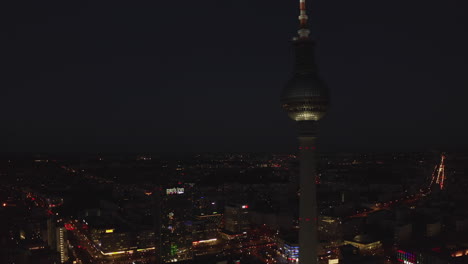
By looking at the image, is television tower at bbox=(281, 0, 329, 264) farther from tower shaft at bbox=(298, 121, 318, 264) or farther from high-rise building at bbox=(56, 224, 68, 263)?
high-rise building at bbox=(56, 224, 68, 263)

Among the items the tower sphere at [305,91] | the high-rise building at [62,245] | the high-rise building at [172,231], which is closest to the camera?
the tower sphere at [305,91]

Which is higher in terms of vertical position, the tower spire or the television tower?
the tower spire

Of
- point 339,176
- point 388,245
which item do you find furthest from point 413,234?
point 339,176

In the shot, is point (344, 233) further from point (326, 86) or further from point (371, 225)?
point (326, 86)

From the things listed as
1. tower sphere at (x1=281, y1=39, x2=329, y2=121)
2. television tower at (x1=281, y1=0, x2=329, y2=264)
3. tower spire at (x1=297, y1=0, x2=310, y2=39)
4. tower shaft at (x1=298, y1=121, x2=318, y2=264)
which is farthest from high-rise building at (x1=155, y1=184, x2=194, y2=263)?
tower spire at (x1=297, y1=0, x2=310, y2=39)

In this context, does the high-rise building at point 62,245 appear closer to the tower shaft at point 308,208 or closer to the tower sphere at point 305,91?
the tower shaft at point 308,208

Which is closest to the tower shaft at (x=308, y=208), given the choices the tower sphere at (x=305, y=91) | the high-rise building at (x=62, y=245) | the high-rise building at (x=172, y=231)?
the tower sphere at (x=305, y=91)

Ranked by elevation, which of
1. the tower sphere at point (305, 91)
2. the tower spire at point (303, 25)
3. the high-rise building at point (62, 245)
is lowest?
the high-rise building at point (62, 245)

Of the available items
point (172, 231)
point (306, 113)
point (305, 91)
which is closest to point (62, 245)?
point (172, 231)

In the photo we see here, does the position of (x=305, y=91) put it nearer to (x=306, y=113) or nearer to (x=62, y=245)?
(x=306, y=113)
